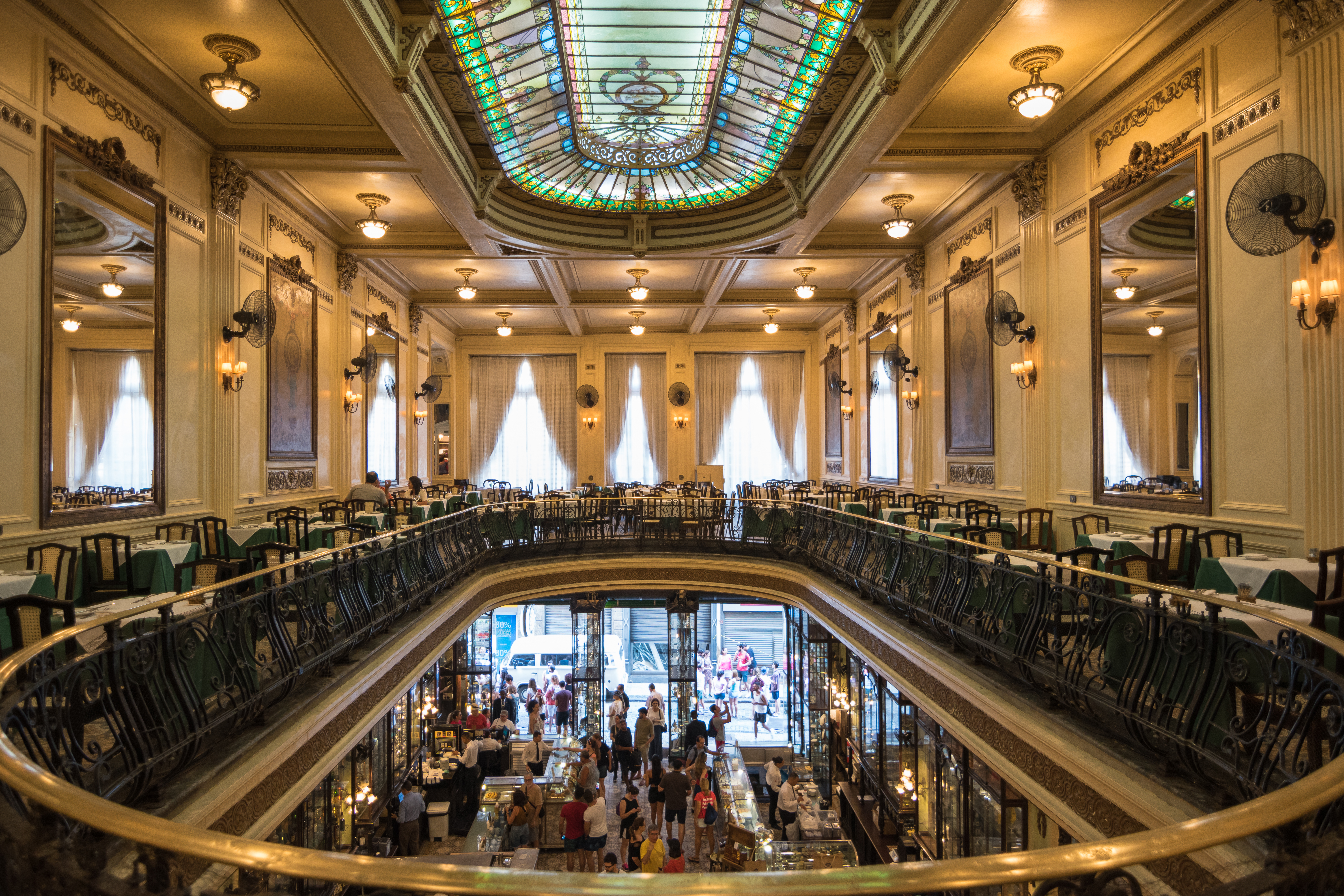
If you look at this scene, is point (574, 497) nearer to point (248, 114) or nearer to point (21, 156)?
point (248, 114)

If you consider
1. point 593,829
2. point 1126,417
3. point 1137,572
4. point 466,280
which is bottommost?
point 593,829

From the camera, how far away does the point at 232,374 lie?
827 cm

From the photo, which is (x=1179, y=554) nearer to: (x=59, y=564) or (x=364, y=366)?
(x=59, y=564)

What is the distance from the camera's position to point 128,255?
22.1 ft

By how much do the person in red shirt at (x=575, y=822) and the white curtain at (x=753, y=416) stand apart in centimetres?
1119

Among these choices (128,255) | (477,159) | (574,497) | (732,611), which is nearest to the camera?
(128,255)

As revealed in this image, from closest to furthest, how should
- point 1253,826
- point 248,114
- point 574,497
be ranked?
point 1253,826 → point 248,114 → point 574,497

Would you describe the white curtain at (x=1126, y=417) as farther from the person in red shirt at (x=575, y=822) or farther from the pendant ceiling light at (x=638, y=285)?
the pendant ceiling light at (x=638, y=285)

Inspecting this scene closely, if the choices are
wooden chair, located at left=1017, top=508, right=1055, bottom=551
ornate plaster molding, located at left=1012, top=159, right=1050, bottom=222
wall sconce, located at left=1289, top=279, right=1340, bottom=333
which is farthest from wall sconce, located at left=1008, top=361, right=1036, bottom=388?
wall sconce, located at left=1289, top=279, right=1340, bottom=333

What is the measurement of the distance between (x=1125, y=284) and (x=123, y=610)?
841 cm

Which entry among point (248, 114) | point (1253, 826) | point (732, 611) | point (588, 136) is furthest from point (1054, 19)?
point (732, 611)

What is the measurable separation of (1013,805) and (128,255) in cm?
899

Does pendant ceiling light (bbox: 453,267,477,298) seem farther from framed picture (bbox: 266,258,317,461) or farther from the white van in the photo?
the white van

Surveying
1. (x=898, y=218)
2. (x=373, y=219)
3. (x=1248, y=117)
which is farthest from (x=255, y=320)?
(x=1248, y=117)
